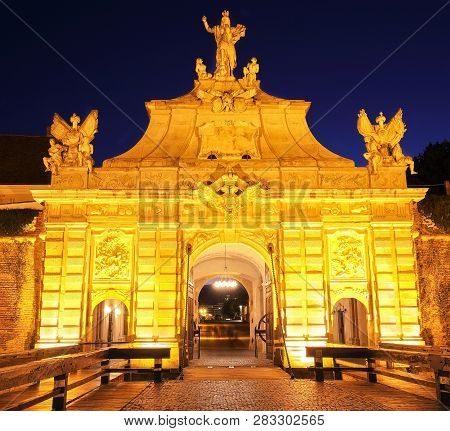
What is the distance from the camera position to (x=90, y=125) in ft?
53.5

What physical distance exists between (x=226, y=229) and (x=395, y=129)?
6155 millimetres

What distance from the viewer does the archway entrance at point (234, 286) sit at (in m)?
17.6

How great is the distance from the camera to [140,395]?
9578 mm

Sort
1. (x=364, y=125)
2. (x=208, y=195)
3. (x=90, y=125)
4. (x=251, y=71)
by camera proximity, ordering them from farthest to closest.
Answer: (x=251, y=71) → (x=364, y=125) → (x=90, y=125) → (x=208, y=195)

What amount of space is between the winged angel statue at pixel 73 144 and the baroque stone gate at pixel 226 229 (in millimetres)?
38

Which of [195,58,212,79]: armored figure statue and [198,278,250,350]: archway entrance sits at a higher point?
[195,58,212,79]: armored figure statue

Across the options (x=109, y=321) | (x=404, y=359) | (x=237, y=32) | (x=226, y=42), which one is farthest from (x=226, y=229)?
(x=109, y=321)

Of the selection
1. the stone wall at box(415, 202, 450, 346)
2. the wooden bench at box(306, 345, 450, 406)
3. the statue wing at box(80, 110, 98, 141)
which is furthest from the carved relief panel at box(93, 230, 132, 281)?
the stone wall at box(415, 202, 450, 346)

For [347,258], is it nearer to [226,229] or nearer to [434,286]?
[434,286]

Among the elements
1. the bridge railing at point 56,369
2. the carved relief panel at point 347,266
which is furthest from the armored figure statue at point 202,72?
the bridge railing at point 56,369

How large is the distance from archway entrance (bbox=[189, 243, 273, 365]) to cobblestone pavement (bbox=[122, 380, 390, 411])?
17.9ft

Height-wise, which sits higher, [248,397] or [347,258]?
[347,258]

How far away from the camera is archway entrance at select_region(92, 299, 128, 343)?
19.2 m

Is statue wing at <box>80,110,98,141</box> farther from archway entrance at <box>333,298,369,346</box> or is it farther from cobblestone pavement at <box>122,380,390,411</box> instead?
archway entrance at <box>333,298,369,346</box>
